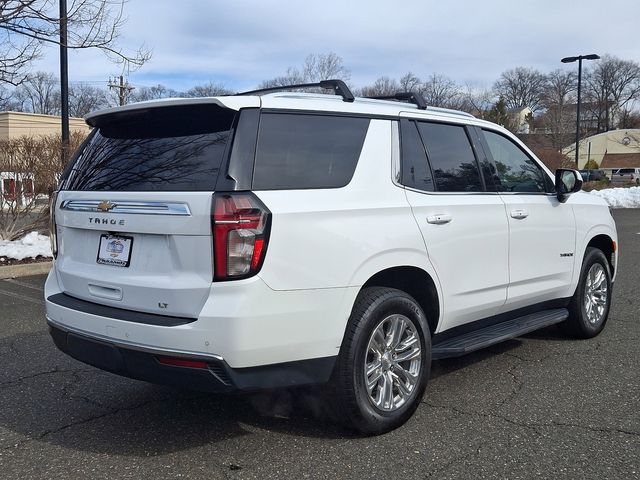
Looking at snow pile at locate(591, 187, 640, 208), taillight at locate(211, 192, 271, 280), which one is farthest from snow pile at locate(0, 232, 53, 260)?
snow pile at locate(591, 187, 640, 208)

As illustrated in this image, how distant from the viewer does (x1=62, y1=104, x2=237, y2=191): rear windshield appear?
3.18m

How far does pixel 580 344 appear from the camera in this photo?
555 centimetres

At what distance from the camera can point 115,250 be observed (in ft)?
11.1

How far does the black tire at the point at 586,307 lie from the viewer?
5477 millimetres

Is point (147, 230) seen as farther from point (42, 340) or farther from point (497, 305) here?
point (42, 340)

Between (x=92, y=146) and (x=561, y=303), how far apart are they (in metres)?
3.94

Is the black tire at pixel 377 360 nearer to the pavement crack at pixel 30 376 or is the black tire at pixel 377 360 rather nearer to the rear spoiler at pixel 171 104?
the rear spoiler at pixel 171 104

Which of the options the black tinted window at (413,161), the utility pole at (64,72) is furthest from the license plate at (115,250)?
the utility pole at (64,72)

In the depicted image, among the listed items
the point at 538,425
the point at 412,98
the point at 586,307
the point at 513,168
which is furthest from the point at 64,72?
the point at 538,425

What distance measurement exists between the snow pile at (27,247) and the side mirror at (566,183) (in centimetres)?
755

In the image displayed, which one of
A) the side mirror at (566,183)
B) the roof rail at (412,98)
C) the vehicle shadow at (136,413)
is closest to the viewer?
the vehicle shadow at (136,413)

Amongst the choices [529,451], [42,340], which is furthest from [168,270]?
[42,340]

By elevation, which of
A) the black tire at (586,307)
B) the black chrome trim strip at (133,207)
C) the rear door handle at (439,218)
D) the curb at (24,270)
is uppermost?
the black chrome trim strip at (133,207)

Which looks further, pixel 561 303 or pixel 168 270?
pixel 561 303
